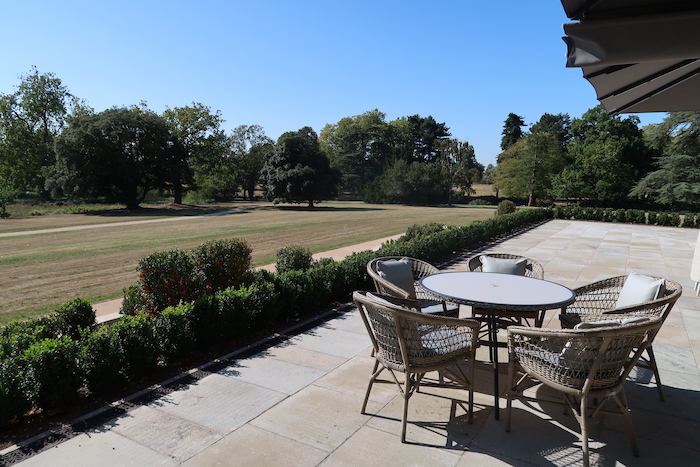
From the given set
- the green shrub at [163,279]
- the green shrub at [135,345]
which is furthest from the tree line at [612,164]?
the green shrub at [135,345]

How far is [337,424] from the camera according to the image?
8.90 ft

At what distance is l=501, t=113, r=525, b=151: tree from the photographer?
201 ft

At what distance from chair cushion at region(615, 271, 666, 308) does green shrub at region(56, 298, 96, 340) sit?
4804 millimetres

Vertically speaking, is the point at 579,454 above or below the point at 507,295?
below

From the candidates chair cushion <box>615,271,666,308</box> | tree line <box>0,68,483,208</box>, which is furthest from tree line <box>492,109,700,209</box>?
chair cushion <box>615,271,666,308</box>

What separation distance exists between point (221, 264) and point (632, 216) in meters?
22.5

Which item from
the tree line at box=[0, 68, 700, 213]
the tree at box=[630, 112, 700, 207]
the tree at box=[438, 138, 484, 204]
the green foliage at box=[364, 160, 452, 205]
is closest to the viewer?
the tree at box=[630, 112, 700, 207]

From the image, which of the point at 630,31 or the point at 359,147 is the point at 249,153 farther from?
the point at 630,31

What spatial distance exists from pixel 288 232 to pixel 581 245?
36.9ft

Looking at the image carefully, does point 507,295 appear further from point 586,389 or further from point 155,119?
point 155,119

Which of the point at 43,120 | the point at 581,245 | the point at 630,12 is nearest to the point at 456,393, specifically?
the point at 630,12

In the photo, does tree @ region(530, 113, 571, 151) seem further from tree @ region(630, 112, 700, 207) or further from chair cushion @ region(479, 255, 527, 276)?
chair cushion @ region(479, 255, 527, 276)

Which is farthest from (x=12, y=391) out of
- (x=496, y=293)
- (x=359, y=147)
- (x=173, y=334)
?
(x=359, y=147)

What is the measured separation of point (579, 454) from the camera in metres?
2.41
